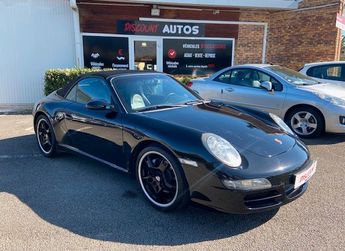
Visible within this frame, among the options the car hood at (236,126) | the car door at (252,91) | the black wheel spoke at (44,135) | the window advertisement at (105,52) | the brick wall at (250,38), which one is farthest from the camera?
the brick wall at (250,38)

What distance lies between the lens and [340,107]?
550 centimetres

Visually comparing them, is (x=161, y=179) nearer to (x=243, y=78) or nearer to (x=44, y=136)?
(x=44, y=136)

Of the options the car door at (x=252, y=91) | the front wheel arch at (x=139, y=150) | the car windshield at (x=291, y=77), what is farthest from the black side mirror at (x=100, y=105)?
the car windshield at (x=291, y=77)

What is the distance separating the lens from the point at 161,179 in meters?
3.10

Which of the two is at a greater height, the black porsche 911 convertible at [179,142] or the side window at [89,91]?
the side window at [89,91]

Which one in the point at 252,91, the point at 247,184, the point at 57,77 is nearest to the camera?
the point at 247,184

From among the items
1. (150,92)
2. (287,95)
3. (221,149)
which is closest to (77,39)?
(287,95)

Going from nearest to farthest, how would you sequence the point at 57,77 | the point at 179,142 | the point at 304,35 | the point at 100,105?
the point at 179,142
the point at 100,105
the point at 57,77
the point at 304,35

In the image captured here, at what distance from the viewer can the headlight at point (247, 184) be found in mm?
2596

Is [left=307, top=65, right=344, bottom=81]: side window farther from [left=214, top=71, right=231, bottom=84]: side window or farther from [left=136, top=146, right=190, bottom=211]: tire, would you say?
[left=136, top=146, right=190, bottom=211]: tire

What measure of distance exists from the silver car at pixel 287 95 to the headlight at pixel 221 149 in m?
3.44

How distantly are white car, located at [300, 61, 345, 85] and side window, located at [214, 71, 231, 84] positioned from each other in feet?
7.17

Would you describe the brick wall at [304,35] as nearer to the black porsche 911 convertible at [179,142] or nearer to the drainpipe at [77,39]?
the drainpipe at [77,39]

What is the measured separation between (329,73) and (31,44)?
8.36m
